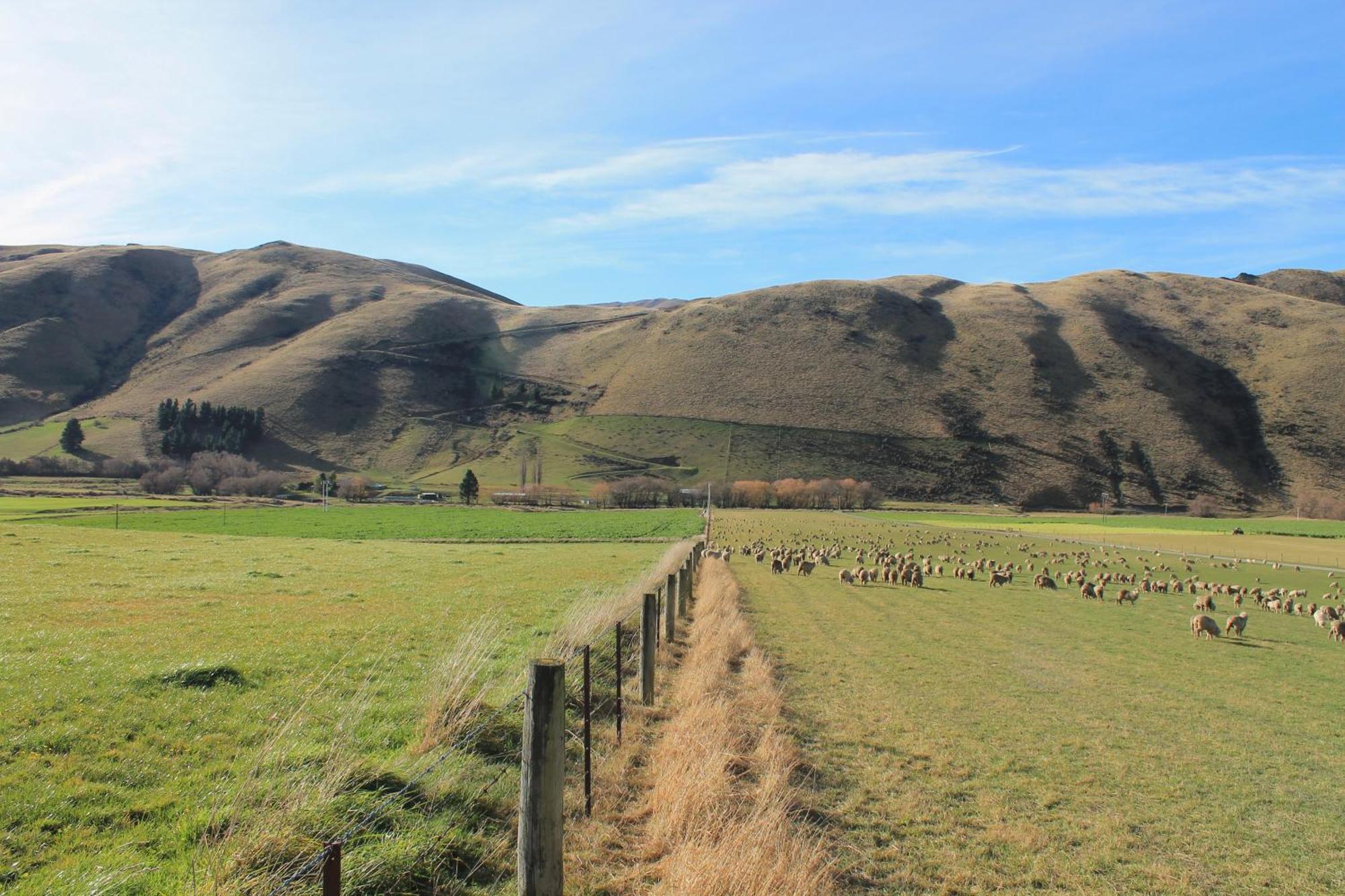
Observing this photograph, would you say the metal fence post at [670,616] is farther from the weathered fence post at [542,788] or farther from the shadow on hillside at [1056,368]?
the shadow on hillside at [1056,368]

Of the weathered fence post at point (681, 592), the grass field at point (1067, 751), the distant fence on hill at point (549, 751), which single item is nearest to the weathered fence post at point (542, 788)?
the distant fence on hill at point (549, 751)

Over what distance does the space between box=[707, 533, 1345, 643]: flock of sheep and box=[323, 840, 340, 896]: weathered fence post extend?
68.2ft

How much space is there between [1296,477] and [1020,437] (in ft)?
128

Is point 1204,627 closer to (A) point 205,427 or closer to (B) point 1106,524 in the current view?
(B) point 1106,524

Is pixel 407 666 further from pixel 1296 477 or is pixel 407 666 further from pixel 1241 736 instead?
pixel 1296 477

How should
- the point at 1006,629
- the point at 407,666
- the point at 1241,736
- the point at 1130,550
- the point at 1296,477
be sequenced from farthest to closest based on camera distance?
1. the point at 1296,477
2. the point at 1130,550
3. the point at 1006,629
4. the point at 407,666
5. the point at 1241,736

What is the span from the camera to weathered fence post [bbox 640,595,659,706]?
33.4ft

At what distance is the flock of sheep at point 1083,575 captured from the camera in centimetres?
2336

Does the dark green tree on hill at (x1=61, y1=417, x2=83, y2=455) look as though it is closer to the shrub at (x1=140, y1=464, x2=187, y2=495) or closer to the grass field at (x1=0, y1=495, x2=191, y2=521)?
the shrub at (x1=140, y1=464, x2=187, y2=495)

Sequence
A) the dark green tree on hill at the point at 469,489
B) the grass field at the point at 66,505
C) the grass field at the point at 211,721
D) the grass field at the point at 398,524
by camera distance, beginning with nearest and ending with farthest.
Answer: the grass field at the point at 211,721
the grass field at the point at 398,524
the grass field at the point at 66,505
the dark green tree on hill at the point at 469,489

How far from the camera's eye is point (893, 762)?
9219 mm

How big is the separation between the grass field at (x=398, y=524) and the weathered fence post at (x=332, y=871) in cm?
4795

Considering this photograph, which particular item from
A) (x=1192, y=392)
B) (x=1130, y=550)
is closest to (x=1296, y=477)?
(x=1192, y=392)

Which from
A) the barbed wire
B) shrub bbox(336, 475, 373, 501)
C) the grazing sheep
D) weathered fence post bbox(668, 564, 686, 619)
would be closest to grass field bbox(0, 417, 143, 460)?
shrub bbox(336, 475, 373, 501)
